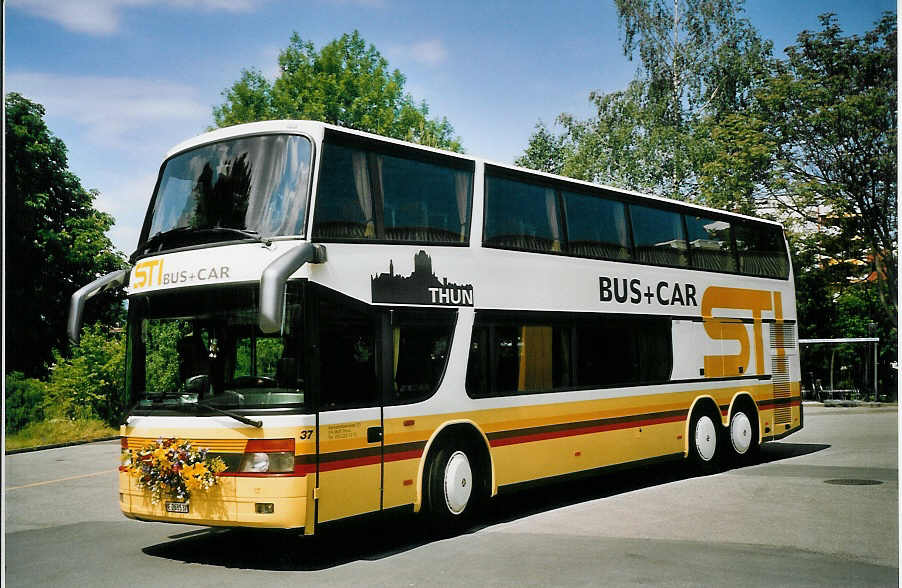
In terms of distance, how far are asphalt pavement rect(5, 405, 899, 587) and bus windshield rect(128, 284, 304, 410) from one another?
145 centimetres

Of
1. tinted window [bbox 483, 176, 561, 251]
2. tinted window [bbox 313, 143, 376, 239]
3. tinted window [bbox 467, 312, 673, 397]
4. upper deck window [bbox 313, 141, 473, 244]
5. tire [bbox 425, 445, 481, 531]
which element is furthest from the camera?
tinted window [bbox 483, 176, 561, 251]

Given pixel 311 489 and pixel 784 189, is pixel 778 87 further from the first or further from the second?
pixel 311 489

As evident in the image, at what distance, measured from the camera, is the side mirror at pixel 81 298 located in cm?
897

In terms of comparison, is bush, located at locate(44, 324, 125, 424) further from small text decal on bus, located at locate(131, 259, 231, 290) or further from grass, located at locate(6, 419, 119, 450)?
small text decal on bus, located at locate(131, 259, 231, 290)

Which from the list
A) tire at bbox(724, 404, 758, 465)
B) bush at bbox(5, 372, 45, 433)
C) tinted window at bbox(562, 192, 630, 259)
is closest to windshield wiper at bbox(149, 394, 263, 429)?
tinted window at bbox(562, 192, 630, 259)

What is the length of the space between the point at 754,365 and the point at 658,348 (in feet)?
9.51

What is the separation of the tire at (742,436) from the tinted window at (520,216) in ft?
16.2

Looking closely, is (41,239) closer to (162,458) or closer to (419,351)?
(419,351)

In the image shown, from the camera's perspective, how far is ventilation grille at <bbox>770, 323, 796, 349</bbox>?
52.2 ft

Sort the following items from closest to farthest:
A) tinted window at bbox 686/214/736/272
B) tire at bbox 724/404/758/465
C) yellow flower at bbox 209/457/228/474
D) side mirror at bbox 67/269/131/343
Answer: yellow flower at bbox 209/457/228/474 < side mirror at bbox 67/269/131/343 < tinted window at bbox 686/214/736/272 < tire at bbox 724/404/758/465

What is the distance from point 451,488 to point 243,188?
141 inches

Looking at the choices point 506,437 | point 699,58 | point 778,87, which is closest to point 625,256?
point 506,437

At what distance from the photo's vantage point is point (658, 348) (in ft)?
43.7

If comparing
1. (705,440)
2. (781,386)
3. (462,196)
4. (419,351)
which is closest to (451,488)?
(419,351)
